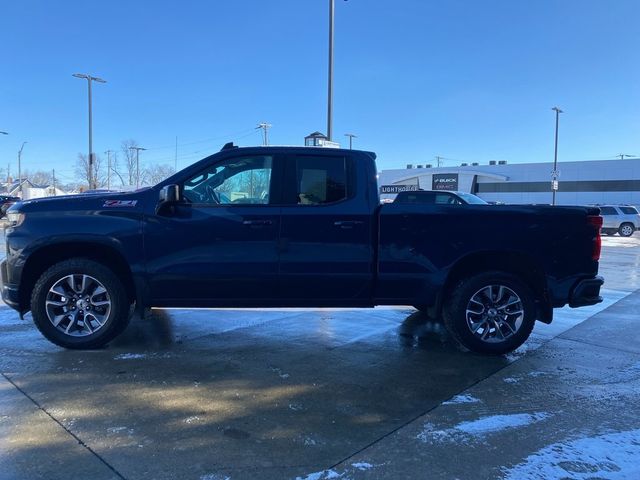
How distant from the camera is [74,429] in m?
3.45

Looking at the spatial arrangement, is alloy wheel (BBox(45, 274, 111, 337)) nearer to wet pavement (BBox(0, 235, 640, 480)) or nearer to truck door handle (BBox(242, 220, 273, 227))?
wet pavement (BBox(0, 235, 640, 480))

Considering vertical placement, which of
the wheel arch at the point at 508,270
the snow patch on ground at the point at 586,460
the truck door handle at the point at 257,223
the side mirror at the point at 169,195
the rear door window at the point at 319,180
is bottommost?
the snow patch on ground at the point at 586,460

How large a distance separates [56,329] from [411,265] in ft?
11.5

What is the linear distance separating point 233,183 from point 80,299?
1862mm

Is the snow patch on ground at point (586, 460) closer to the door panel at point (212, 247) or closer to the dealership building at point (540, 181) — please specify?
the door panel at point (212, 247)

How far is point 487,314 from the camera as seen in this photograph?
521cm

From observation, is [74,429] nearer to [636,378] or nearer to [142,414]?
[142,414]

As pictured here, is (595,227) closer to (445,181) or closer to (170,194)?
(170,194)

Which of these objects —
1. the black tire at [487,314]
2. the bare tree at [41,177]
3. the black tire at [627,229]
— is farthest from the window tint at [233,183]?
the bare tree at [41,177]

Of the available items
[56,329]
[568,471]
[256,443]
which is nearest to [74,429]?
[256,443]

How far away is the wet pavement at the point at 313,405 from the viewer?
121 inches

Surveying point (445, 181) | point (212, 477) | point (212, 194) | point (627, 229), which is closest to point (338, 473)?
point (212, 477)

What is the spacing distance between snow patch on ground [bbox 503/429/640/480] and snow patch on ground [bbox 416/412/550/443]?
350 millimetres

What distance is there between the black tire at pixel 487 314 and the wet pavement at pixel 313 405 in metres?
0.17
